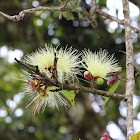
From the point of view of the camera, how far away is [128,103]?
1.03 meters

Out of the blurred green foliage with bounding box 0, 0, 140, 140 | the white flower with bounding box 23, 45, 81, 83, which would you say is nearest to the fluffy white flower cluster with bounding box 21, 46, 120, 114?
the white flower with bounding box 23, 45, 81, 83

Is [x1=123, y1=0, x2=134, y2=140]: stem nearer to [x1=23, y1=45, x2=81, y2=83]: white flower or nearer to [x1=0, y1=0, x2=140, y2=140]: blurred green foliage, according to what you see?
[x1=23, y1=45, x2=81, y2=83]: white flower

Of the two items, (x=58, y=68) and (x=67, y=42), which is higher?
(x=67, y=42)

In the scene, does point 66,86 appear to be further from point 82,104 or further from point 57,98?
point 82,104

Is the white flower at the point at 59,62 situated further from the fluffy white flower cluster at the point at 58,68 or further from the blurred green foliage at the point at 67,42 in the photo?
the blurred green foliage at the point at 67,42

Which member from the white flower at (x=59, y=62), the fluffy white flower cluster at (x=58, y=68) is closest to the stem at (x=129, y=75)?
the fluffy white flower cluster at (x=58, y=68)

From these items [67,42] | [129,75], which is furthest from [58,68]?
[67,42]

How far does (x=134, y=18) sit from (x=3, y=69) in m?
1.71

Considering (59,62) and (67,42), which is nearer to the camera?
(59,62)

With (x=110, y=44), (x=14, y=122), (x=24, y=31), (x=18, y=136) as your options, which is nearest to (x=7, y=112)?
(x=14, y=122)

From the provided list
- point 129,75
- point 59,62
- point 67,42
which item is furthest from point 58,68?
point 67,42

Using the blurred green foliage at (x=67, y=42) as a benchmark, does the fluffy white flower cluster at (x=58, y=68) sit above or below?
below

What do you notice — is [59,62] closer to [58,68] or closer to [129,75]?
[58,68]

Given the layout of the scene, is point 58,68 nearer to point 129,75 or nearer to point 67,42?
point 129,75
